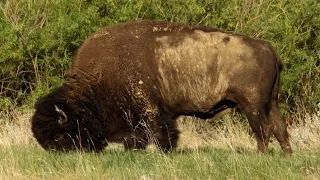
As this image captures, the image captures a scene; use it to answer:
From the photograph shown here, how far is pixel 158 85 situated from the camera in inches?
415

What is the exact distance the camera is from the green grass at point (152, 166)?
7742 millimetres

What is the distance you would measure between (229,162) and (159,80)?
2.63 m

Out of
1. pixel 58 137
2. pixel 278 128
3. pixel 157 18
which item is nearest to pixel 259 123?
pixel 278 128

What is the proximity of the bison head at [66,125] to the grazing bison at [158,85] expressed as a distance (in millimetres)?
16

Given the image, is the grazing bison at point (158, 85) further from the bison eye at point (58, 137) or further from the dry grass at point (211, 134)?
the dry grass at point (211, 134)

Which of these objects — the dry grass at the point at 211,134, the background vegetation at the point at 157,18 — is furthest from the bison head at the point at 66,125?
the background vegetation at the point at 157,18

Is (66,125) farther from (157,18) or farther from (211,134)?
(157,18)

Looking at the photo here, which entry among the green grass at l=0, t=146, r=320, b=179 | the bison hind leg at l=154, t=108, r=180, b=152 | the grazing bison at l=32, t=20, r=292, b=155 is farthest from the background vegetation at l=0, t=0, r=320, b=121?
the green grass at l=0, t=146, r=320, b=179

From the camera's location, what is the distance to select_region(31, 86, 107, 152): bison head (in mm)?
9906

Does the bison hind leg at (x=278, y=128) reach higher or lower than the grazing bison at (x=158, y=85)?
lower

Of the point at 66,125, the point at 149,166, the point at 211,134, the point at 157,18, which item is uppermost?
the point at 149,166

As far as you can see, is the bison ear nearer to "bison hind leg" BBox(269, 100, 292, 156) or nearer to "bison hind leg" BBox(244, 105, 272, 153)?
"bison hind leg" BBox(244, 105, 272, 153)

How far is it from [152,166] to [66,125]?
212 centimetres

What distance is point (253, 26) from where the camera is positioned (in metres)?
16.8
